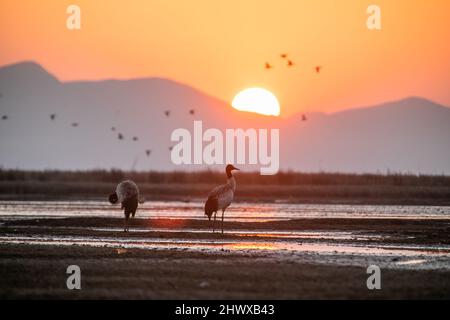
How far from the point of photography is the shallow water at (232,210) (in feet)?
126

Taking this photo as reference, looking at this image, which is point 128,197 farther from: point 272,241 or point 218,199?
point 272,241

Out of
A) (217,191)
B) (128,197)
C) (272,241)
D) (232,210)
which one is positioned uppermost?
(217,191)

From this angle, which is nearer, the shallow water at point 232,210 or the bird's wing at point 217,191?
the bird's wing at point 217,191

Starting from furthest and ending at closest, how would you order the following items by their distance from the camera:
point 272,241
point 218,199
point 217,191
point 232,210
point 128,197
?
point 232,210
point 128,197
point 217,191
point 218,199
point 272,241

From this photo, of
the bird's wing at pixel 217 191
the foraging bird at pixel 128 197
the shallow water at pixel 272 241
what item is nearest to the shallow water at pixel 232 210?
the shallow water at pixel 272 241

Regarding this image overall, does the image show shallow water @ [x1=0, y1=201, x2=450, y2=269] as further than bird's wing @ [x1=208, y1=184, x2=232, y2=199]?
No

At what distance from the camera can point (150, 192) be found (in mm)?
61281

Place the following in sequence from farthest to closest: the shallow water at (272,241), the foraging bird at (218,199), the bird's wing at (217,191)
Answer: the bird's wing at (217,191) → the foraging bird at (218,199) → the shallow water at (272,241)

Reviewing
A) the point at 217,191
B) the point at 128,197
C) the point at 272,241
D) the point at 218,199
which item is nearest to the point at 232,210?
the point at 128,197

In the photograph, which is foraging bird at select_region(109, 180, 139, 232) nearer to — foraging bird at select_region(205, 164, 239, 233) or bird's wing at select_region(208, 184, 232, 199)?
foraging bird at select_region(205, 164, 239, 233)

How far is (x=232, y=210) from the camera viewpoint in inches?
1706

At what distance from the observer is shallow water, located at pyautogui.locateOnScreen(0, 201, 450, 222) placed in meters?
38.3

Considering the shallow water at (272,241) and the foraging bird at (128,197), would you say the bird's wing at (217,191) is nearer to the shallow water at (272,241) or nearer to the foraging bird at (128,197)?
the shallow water at (272,241)

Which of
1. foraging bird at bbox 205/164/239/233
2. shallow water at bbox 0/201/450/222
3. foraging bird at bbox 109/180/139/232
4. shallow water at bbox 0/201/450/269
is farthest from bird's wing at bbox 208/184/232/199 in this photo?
shallow water at bbox 0/201/450/222
